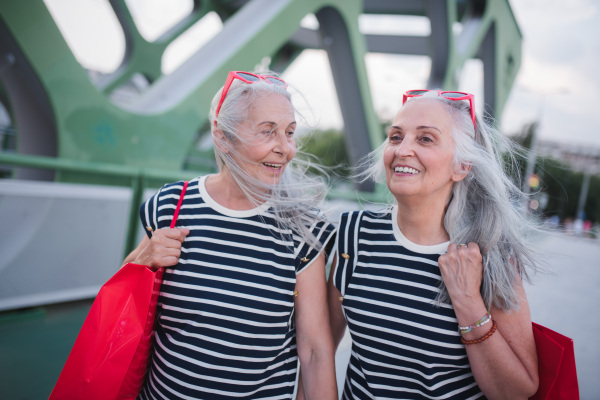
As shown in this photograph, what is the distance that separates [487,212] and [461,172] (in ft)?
0.62

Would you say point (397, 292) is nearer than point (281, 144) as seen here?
Yes

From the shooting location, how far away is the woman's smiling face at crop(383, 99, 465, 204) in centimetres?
161

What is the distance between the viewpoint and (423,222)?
168 centimetres

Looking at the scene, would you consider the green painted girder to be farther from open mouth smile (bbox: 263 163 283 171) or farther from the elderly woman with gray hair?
the elderly woman with gray hair

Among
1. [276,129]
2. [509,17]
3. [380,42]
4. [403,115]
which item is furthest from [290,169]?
[380,42]

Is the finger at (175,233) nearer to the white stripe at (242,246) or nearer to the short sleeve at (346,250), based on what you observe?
the white stripe at (242,246)

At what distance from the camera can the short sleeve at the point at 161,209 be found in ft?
5.92

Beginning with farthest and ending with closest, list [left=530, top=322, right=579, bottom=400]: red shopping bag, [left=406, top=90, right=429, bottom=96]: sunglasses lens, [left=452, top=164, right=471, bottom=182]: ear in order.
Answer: [left=406, top=90, right=429, bottom=96]: sunglasses lens
[left=452, top=164, right=471, bottom=182]: ear
[left=530, top=322, right=579, bottom=400]: red shopping bag

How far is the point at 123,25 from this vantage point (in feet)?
52.3

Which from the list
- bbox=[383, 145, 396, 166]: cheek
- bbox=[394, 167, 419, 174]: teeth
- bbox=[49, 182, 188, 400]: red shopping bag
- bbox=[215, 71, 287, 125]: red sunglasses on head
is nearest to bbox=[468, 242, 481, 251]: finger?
bbox=[394, 167, 419, 174]: teeth

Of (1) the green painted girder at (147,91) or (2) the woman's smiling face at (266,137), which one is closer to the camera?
Result: (2) the woman's smiling face at (266,137)

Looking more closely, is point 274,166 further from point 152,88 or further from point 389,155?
point 152,88

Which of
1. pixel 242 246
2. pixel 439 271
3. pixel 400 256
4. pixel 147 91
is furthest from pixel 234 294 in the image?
pixel 147 91

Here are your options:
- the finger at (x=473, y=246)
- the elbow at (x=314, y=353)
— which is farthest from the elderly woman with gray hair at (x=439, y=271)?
the elbow at (x=314, y=353)
